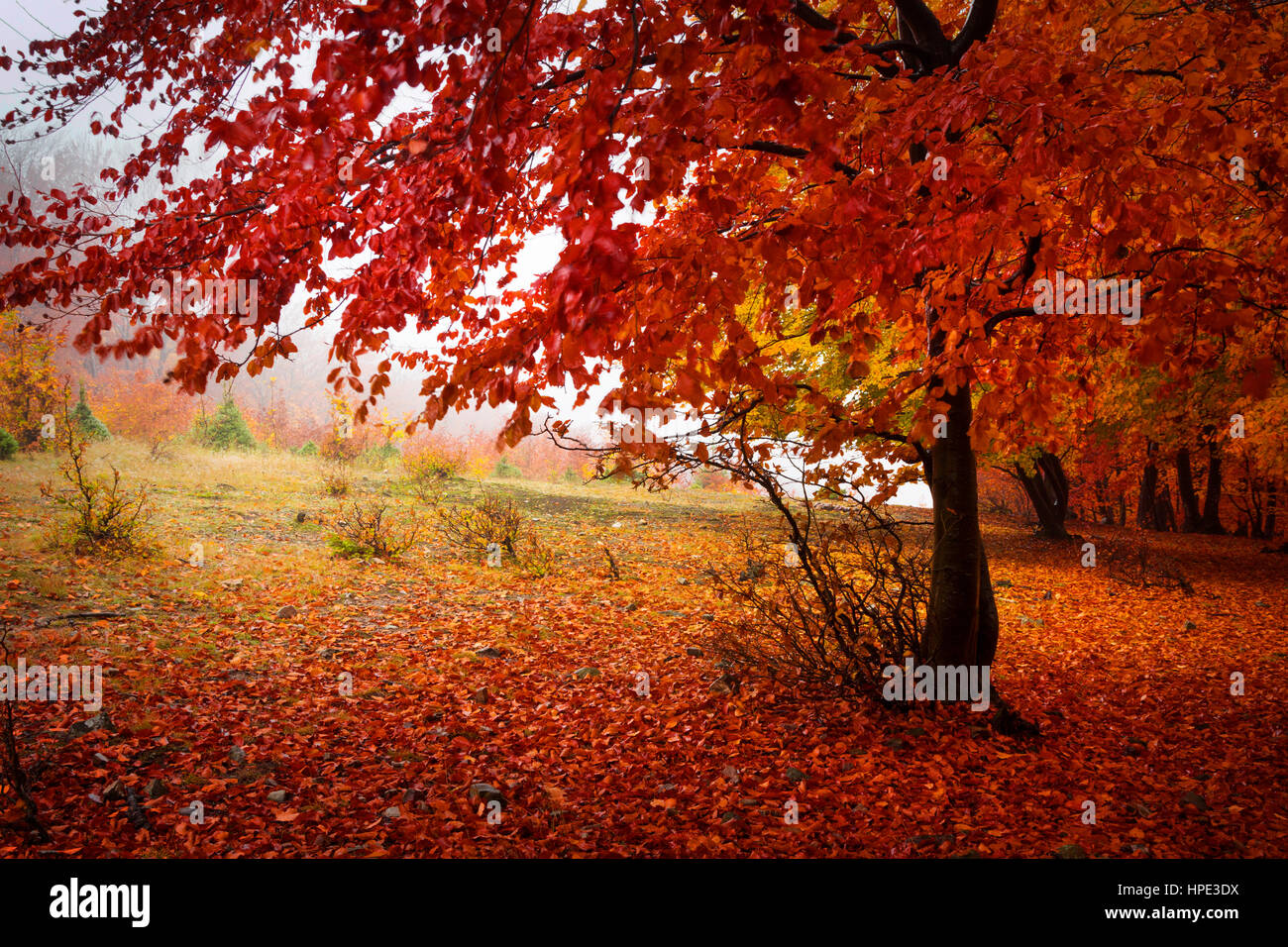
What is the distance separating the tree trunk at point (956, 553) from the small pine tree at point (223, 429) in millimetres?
18293

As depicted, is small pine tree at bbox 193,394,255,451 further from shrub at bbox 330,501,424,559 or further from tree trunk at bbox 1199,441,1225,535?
tree trunk at bbox 1199,441,1225,535

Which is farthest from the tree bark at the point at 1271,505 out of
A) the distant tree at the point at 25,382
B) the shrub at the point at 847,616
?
the distant tree at the point at 25,382

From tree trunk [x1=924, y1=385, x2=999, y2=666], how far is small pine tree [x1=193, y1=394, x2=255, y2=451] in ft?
60.0

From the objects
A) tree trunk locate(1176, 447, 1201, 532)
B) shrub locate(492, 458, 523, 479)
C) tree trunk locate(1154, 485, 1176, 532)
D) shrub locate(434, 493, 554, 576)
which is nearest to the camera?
shrub locate(434, 493, 554, 576)

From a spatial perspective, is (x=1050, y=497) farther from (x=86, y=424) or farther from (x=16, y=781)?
(x=86, y=424)

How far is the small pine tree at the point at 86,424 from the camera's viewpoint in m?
14.1

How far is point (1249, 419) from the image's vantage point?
38.2ft

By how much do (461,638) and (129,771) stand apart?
3.67m

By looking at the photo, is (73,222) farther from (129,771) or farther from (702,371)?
(702,371)

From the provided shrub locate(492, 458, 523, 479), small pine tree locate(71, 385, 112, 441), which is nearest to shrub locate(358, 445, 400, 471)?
shrub locate(492, 458, 523, 479)

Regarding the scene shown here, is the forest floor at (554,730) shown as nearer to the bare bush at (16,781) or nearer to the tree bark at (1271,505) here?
the bare bush at (16,781)

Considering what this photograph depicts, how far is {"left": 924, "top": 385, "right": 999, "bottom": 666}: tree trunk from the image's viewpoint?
498cm

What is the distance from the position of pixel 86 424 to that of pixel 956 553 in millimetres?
18316
